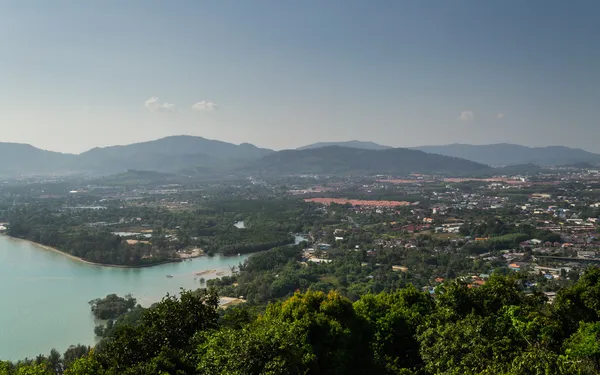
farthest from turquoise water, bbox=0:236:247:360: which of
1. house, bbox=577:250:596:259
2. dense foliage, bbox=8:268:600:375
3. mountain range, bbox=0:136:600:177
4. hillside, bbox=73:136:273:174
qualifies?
hillside, bbox=73:136:273:174

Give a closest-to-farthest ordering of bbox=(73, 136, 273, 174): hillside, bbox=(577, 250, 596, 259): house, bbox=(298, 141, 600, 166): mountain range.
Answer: bbox=(577, 250, 596, 259): house → bbox=(73, 136, 273, 174): hillside → bbox=(298, 141, 600, 166): mountain range

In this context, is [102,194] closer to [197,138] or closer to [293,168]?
[293,168]

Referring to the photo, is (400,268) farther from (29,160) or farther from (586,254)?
(29,160)

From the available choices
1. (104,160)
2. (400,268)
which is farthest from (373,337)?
(104,160)

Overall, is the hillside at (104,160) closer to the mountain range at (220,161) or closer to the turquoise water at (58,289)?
the mountain range at (220,161)

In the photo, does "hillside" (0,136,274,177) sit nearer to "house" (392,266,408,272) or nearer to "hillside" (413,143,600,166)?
"house" (392,266,408,272)

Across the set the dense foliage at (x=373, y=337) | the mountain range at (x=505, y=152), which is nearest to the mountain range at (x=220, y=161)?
the mountain range at (x=505, y=152)
